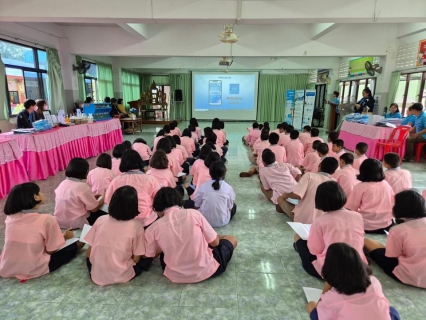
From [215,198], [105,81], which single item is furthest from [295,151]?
[105,81]

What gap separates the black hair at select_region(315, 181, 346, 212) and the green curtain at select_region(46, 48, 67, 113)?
25.3 feet

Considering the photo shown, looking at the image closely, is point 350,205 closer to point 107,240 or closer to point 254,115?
point 107,240

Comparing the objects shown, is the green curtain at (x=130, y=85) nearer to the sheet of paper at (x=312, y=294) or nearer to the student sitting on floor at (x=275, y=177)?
the student sitting on floor at (x=275, y=177)

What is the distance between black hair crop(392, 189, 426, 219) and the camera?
1.79 m

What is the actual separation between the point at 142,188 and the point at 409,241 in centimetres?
209

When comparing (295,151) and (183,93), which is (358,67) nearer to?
(295,151)

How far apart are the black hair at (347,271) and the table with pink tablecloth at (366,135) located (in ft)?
18.1

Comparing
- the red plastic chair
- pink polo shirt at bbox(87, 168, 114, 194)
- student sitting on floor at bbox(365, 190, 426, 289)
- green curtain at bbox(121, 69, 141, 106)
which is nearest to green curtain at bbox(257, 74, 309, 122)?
green curtain at bbox(121, 69, 141, 106)

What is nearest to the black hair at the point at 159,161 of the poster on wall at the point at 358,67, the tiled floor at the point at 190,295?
the tiled floor at the point at 190,295

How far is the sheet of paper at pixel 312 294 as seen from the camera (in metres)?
1.77

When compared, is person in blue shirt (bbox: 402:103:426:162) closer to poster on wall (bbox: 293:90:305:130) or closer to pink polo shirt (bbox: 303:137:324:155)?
pink polo shirt (bbox: 303:137:324:155)

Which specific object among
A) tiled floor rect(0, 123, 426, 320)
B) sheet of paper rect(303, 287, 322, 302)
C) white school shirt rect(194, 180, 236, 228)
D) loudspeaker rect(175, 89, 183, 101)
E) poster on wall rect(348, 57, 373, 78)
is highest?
poster on wall rect(348, 57, 373, 78)

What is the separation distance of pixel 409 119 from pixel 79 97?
28.7ft

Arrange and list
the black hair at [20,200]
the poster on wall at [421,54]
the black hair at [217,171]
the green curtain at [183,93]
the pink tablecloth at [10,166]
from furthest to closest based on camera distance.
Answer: the green curtain at [183,93], the poster on wall at [421,54], the pink tablecloth at [10,166], the black hair at [217,171], the black hair at [20,200]
